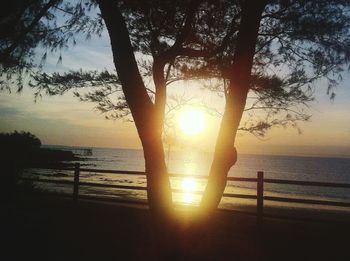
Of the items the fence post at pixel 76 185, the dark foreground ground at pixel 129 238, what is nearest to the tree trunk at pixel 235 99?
the dark foreground ground at pixel 129 238

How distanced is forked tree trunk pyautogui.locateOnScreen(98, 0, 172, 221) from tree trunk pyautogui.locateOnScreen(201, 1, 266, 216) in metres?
0.59

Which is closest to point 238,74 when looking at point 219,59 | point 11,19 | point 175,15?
point 219,59

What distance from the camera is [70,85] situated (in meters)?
10.6

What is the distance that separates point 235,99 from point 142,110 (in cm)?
121

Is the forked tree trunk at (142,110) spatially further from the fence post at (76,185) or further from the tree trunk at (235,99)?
the fence post at (76,185)

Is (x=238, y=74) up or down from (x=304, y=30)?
down

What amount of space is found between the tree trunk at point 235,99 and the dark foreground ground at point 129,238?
0.59 meters

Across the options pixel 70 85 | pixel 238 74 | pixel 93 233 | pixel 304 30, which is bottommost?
pixel 93 233

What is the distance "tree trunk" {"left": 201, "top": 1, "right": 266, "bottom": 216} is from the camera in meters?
4.91

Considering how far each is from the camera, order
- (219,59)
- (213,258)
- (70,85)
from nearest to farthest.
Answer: (213,258)
(219,59)
(70,85)

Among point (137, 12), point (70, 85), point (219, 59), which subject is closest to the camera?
point (219, 59)

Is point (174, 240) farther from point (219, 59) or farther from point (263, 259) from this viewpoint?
point (219, 59)

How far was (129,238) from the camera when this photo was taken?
7555 millimetres

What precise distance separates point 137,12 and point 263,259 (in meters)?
5.27
